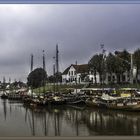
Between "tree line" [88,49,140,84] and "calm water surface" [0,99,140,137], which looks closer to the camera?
"calm water surface" [0,99,140,137]

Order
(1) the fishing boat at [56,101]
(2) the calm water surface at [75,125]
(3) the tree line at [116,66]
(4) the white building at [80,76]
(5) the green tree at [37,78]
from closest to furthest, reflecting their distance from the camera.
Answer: (2) the calm water surface at [75,125], (5) the green tree at [37,78], (3) the tree line at [116,66], (1) the fishing boat at [56,101], (4) the white building at [80,76]

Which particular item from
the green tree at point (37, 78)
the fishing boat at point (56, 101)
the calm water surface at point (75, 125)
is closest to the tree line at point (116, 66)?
the calm water surface at point (75, 125)

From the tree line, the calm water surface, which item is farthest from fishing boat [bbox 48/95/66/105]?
the tree line

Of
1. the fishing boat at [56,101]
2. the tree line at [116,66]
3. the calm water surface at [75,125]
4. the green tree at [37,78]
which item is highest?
the tree line at [116,66]

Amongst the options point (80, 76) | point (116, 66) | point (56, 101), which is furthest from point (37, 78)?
point (80, 76)

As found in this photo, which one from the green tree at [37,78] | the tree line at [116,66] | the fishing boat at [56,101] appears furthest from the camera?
the fishing boat at [56,101]

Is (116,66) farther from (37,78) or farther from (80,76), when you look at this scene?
(80,76)

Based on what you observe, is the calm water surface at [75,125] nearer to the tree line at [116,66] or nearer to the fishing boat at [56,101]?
the fishing boat at [56,101]

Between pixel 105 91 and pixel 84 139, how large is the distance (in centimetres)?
2147

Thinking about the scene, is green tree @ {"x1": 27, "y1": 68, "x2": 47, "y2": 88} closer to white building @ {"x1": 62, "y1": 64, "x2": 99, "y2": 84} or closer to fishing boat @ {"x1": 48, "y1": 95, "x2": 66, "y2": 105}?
fishing boat @ {"x1": 48, "y1": 95, "x2": 66, "y2": 105}

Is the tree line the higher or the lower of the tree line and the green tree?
the higher
